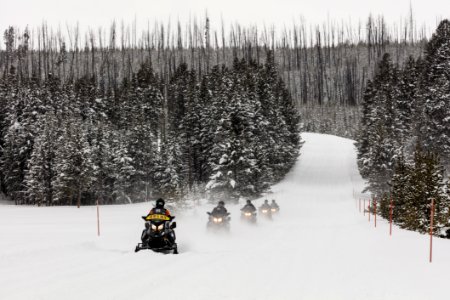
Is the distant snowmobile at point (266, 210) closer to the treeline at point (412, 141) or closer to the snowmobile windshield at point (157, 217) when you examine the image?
the treeline at point (412, 141)

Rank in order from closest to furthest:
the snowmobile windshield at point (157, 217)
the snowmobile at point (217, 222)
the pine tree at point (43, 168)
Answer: the snowmobile windshield at point (157, 217) → the snowmobile at point (217, 222) → the pine tree at point (43, 168)

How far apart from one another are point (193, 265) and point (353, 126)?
11049 centimetres

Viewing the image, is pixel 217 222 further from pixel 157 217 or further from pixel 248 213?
pixel 157 217

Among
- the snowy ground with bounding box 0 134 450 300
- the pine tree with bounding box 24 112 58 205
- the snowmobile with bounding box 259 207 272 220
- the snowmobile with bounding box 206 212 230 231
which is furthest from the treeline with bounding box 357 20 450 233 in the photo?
the pine tree with bounding box 24 112 58 205

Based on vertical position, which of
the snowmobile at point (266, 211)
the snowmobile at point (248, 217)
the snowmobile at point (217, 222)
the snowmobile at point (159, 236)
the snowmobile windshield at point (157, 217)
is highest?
the snowmobile windshield at point (157, 217)

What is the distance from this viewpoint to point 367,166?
44.5 metres

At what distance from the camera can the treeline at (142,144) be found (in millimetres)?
39188

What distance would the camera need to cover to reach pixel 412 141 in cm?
4553

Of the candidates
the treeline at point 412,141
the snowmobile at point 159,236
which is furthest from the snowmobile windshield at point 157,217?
the treeline at point 412,141

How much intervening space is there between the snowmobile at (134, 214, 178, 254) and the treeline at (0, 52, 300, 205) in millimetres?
24288

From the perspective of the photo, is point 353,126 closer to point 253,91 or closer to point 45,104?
point 253,91

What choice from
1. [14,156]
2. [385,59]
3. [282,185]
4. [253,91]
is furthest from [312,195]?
[14,156]

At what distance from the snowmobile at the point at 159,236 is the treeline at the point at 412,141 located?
43.1 ft

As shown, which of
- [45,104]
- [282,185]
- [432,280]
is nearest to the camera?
[432,280]
